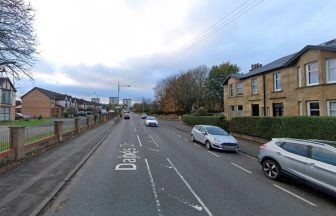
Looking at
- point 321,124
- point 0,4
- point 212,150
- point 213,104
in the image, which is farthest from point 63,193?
point 213,104

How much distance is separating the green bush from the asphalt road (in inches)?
216

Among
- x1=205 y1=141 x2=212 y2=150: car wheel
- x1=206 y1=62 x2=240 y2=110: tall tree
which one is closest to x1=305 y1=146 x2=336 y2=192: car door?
x1=205 y1=141 x2=212 y2=150: car wheel

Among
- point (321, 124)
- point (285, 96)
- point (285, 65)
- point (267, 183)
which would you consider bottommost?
point (267, 183)

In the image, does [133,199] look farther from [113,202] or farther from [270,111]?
[270,111]

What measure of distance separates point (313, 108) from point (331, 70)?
3.34 metres

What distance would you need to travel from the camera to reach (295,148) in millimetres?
9586

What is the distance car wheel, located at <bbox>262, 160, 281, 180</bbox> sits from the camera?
9914 mm

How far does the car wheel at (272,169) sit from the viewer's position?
9.91m

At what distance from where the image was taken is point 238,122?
26516 mm

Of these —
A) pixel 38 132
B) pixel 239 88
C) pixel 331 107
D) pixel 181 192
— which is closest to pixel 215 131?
pixel 331 107

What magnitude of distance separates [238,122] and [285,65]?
6586 mm

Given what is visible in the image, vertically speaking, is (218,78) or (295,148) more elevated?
(218,78)

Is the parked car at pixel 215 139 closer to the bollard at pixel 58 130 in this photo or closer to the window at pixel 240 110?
the bollard at pixel 58 130

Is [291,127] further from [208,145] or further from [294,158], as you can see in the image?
[294,158]
